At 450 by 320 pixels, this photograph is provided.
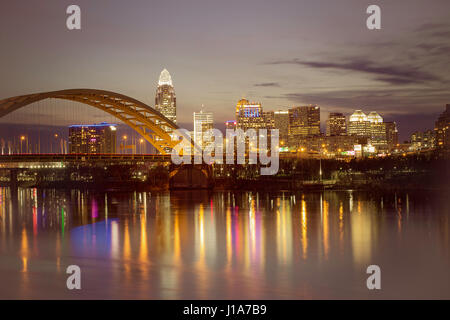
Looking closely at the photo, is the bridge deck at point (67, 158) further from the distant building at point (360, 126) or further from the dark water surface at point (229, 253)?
the distant building at point (360, 126)

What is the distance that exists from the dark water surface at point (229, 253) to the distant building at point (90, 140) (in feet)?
224

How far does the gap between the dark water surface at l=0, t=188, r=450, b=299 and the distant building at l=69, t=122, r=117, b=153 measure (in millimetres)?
68229

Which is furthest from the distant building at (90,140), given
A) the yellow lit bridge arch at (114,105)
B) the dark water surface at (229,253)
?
the dark water surface at (229,253)

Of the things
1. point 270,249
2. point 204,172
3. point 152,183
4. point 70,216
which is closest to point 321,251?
point 270,249

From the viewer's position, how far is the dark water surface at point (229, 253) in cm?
1459

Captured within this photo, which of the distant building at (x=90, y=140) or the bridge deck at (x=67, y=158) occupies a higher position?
the distant building at (x=90, y=140)

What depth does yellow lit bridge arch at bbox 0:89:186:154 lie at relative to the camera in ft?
149

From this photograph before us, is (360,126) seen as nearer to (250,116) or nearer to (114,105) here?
(250,116)

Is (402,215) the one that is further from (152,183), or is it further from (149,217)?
(152,183)

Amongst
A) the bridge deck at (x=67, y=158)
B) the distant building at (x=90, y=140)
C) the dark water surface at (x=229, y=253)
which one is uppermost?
the distant building at (x=90, y=140)

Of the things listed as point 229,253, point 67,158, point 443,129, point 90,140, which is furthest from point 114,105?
point 443,129

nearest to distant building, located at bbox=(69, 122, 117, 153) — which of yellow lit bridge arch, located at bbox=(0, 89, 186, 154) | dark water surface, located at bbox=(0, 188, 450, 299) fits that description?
yellow lit bridge arch, located at bbox=(0, 89, 186, 154)

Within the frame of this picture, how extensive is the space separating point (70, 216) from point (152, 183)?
120ft

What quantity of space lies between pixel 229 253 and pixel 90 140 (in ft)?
288
